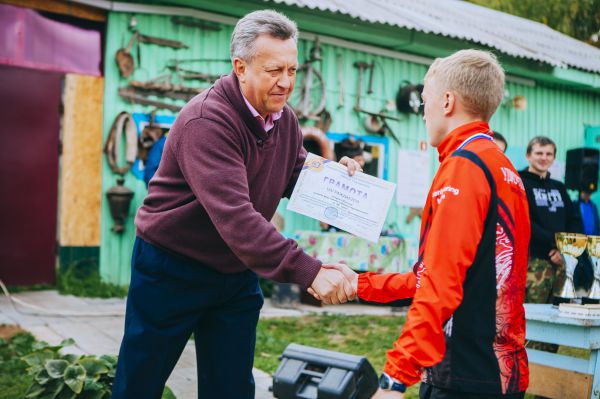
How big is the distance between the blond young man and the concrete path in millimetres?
2554

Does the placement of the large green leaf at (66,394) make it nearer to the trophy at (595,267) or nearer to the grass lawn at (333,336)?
the grass lawn at (333,336)

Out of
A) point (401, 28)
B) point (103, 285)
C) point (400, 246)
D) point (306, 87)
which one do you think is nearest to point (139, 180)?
point (103, 285)

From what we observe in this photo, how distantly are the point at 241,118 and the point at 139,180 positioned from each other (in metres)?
5.76

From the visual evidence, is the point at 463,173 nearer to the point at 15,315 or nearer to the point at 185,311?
the point at 185,311

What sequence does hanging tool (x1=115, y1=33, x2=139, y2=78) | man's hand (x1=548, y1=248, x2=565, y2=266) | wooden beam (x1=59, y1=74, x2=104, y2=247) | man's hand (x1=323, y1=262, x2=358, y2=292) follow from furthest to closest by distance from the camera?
hanging tool (x1=115, y1=33, x2=139, y2=78)
wooden beam (x1=59, y1=74, x2=104, y2=247)
man's hand (x1=548, y1=248, x2=565, y2=266)
man's hand (x1=323, y1=262, x2=358, y2=292)

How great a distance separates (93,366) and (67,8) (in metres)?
5.38

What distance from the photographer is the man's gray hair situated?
270cm

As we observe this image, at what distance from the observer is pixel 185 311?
2.83 meters

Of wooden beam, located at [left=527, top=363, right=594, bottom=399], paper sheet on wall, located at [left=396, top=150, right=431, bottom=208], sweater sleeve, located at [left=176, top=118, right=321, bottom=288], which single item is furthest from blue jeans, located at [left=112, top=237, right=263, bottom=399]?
paper sheet on wall, located at [left=396, top=150, right=431, bottom=208]

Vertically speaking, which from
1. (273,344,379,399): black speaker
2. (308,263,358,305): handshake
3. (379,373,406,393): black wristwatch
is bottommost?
(273,344,379,399): black speaker

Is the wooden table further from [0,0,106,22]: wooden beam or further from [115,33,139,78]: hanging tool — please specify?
[0,0,106,22]: wooden beam

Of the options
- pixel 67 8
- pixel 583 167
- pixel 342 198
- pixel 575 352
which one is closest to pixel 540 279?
pixel 575 352

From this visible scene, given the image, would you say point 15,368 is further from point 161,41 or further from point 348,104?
point 348,104

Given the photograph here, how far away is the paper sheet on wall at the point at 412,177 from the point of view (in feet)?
34.9
